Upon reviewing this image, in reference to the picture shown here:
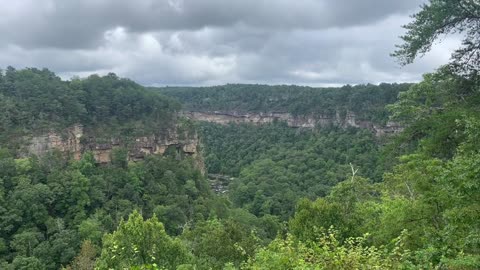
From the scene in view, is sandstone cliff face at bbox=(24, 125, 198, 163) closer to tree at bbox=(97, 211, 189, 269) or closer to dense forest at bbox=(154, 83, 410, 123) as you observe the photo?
dense forest at bbox=(154, 83, 410, 123)

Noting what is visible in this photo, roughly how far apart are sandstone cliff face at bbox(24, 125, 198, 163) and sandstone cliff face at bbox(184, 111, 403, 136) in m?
10.2

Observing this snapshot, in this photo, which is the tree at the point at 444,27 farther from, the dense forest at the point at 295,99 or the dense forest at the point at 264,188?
the dense forest at the point at 295,99

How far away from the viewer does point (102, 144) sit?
54812 millimetres

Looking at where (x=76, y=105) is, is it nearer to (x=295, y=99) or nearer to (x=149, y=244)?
(x=149, y=244)

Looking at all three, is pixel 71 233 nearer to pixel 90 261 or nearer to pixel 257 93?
pixel 90 261

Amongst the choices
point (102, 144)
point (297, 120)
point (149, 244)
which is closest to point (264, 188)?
point (102, 144)

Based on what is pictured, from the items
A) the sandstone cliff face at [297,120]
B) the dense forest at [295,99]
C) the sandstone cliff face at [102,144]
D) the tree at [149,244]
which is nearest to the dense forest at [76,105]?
the sandstone cliff face at [102,144]

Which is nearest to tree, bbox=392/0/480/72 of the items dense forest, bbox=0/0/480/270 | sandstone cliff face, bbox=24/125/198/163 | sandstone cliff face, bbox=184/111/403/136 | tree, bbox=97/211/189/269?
dense forest, bbox=0/0/480/270

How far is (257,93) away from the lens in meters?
137

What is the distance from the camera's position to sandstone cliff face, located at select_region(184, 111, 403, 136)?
9262 centimetres

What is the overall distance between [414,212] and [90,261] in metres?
22.5

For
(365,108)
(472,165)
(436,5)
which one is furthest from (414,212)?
(365,108)

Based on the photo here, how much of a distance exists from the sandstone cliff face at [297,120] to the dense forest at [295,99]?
1.19 m

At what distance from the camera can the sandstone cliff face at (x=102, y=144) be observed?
49281 millimetres
